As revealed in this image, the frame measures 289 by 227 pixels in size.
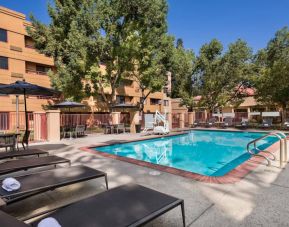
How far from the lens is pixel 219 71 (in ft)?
79.9

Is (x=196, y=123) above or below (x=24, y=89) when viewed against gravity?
below

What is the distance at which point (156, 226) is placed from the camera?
9.30 ft

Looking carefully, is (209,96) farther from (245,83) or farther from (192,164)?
(192,164)

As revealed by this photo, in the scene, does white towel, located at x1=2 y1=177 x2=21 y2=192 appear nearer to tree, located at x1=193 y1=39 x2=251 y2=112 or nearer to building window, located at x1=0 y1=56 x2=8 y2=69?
building window, located at x1=0 y1=56 x2=8 y2=69

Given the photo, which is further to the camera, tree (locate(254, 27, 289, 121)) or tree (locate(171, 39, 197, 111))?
tree (locate(171, 39, 197, 111))

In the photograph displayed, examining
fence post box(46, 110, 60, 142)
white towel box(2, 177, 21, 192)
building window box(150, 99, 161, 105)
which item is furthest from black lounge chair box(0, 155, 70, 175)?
building window box(150, 99, 161, 105)

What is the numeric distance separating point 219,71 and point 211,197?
22925 mm

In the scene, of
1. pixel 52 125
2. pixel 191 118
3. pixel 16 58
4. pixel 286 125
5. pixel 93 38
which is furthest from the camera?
pixel 191 118

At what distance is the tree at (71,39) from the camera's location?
16.0m

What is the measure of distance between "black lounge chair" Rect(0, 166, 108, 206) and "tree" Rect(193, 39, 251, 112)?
75.7 feet

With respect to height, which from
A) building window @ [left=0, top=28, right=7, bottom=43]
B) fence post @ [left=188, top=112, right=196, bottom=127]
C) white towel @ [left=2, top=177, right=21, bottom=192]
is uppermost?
building window @ [left=0, top=28, right=7, bottom=43]

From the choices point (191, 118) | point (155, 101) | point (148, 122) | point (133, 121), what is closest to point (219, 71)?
point (191, 118)

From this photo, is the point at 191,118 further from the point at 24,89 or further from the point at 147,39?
the point at 24,89

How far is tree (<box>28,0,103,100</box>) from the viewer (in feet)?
52.6
